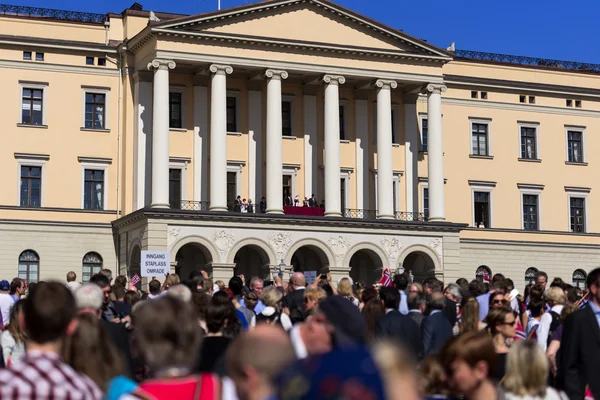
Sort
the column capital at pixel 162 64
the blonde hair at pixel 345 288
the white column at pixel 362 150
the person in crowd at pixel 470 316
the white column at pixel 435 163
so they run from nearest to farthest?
the person in crowd at pixel 470 316, the blonde hair at pixel 345 288, the column capital at pixel 162 64, the white column at pixel 435 163, the white column at pixel 362 150

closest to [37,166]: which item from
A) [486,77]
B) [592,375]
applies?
[486,77]

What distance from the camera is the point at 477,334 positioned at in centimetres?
632

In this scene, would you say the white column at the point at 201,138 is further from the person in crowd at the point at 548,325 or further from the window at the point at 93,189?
the person in crowd at the point at 548,325

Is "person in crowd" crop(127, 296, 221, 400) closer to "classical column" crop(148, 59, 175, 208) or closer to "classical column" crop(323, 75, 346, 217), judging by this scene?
"classical column" crop(148, 59, 175, 208)

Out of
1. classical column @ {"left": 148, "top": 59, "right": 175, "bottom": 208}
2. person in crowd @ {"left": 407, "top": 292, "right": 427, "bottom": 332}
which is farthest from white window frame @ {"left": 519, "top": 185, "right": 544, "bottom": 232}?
person in crowd @ {"left": 407, "top": 292, "right": 427, "bottom": 332}

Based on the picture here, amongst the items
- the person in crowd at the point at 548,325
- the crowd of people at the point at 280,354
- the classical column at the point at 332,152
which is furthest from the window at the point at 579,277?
the crowd of people at the point at 280,354

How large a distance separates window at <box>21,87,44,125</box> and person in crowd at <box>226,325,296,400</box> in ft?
147

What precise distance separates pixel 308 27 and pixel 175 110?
23.1 ft

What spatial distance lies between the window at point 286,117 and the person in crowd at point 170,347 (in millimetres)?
45584

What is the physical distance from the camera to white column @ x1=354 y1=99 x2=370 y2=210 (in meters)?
51.2

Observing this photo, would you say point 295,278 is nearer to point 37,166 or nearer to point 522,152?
point 37,166

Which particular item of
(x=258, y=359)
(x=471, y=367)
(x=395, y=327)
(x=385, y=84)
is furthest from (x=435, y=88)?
(x=258, y=359)

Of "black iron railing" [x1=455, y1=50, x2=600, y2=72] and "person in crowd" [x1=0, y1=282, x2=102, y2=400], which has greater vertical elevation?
"black iron railing" [x1=455, y1=50, x2=600, y2=72]

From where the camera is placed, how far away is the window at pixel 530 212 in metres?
56.1
